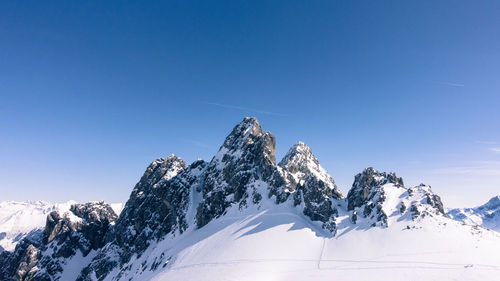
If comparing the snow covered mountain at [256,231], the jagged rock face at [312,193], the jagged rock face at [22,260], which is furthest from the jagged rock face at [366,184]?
the jagged rock face at [22,260]

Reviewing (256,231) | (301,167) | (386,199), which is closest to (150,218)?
(256,231)

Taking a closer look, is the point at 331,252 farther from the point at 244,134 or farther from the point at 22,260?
the point at 22,260

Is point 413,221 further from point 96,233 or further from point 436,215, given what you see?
point 96,233

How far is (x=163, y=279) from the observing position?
190ft

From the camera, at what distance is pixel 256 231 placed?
217ft

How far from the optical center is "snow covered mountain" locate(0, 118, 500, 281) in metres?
45.8

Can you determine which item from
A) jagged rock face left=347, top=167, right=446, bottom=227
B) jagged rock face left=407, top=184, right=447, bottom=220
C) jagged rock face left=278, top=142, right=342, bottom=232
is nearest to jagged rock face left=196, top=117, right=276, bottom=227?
jagged rock face left=278, top=142, right=342, bottom=232

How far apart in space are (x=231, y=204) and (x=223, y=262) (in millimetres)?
32194

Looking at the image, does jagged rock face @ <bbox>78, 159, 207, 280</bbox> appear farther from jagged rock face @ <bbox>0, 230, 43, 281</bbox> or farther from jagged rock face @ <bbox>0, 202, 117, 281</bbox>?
jagged rock face @ <bbox>0, 230, 43, 281</bbox>

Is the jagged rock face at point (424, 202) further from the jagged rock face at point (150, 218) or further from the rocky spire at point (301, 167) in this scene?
the jagged rock face at point (150, 218)

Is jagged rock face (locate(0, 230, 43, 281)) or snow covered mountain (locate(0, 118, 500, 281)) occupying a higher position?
snow covered mountain (locate(0, 118, 500, 281))

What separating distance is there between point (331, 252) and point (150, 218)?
289 ft

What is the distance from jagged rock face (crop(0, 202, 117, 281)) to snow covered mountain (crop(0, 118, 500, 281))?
0.50 meters

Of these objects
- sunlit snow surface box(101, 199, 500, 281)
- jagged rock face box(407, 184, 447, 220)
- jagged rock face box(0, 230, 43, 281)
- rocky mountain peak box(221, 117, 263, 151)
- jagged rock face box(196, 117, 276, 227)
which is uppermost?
rocky mountain peak box(221, 117, 263, 151)
